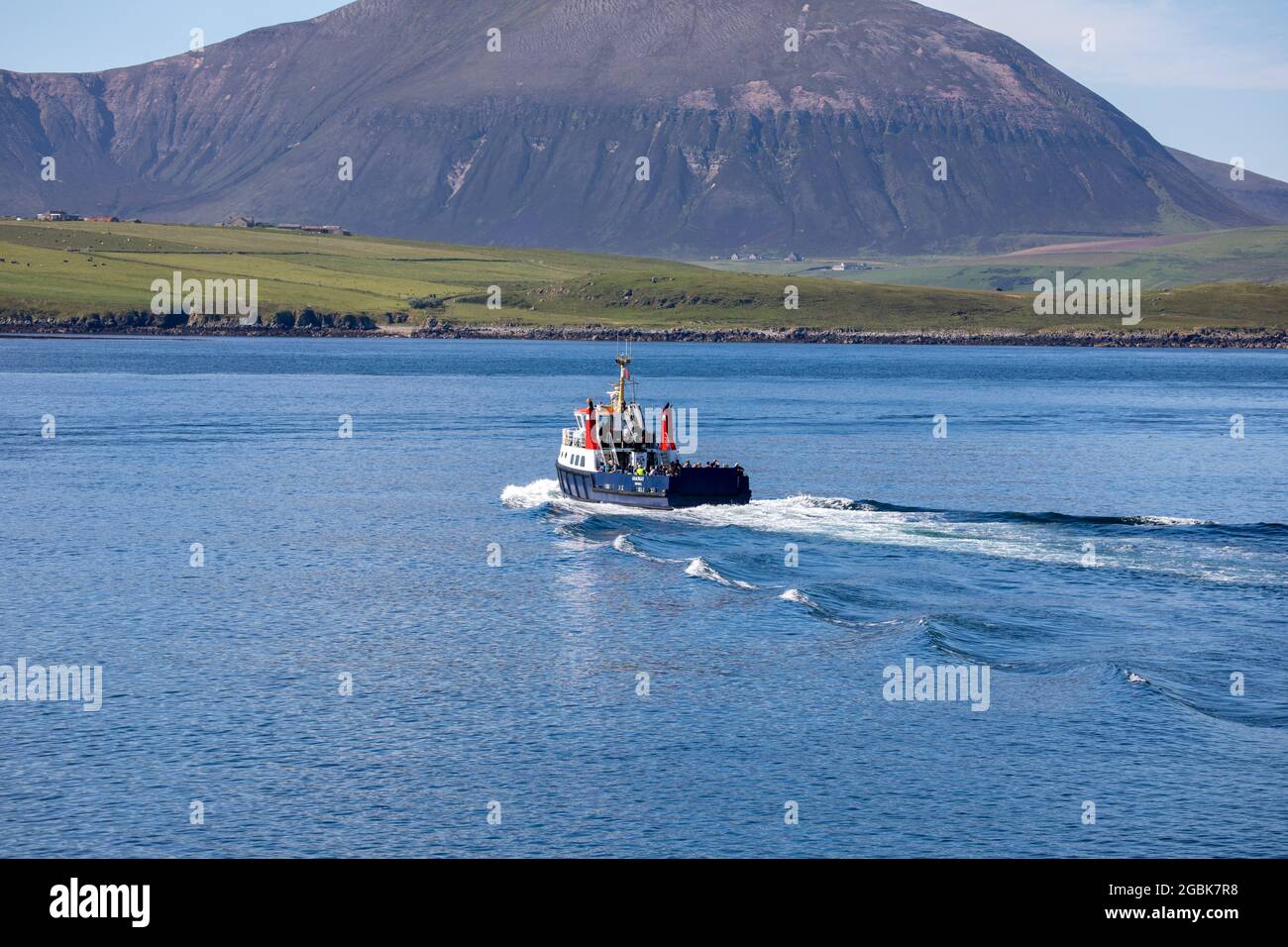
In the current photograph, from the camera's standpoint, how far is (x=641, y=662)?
55625 millimetres

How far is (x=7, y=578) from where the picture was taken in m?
69.5

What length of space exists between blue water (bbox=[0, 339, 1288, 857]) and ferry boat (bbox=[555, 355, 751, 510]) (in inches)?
70.3

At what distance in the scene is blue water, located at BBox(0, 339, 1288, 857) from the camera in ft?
132

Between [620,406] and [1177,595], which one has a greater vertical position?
[620,406]

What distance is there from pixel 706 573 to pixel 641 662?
15.4m

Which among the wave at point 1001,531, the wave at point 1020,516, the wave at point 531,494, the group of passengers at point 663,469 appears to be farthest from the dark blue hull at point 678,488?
the wave at point 531,494

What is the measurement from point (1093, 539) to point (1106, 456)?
156ft
